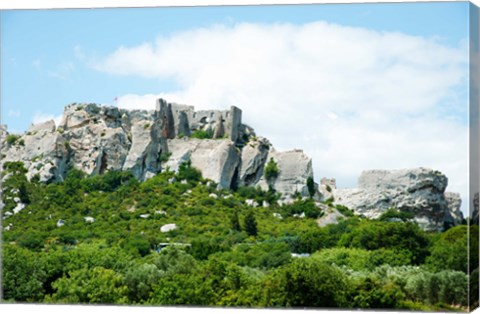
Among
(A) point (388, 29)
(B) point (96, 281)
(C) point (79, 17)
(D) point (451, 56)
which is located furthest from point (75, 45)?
(D) point (451, 56)

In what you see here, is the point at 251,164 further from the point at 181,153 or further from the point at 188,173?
the point at 181,153

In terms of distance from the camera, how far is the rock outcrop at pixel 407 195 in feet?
56.1

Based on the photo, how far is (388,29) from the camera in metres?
16.5

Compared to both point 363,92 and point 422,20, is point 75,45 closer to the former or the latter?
point 363,92

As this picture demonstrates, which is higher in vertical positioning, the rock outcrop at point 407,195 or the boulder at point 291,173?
the boulder at point 291,173

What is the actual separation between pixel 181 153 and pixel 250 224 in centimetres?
561

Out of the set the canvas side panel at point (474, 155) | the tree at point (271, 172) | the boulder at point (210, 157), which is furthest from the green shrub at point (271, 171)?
the canvas side panel at point (474, 155)

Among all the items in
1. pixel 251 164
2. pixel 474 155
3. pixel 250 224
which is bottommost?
pixel 250 224

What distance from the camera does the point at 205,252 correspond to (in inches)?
721

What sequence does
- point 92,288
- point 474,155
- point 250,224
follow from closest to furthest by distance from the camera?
point 474,155
point 92,288
point 250,224

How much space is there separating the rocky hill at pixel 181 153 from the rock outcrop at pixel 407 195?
0.08ft

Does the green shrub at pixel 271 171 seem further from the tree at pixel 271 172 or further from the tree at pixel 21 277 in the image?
the tree at pixel 21 277

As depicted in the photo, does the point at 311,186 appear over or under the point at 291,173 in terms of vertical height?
under

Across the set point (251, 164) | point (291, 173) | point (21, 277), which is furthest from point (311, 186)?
point (21, 277)
